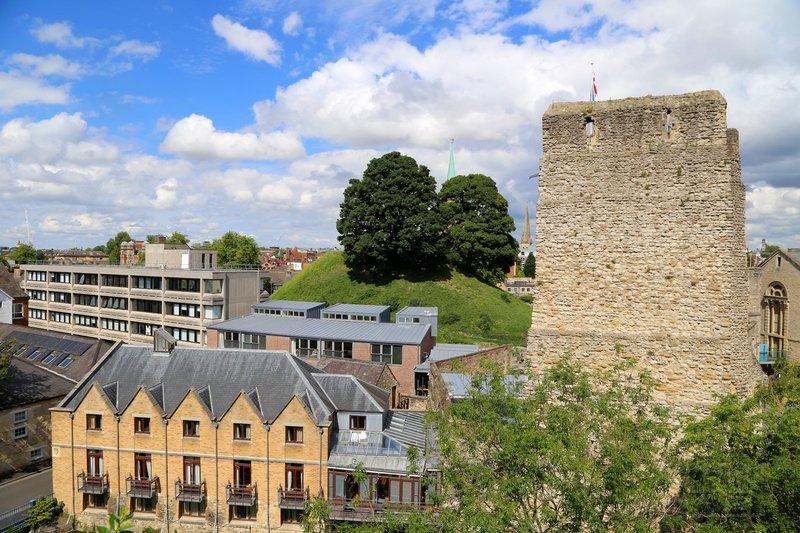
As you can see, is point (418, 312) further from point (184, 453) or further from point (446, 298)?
point (184, 453)

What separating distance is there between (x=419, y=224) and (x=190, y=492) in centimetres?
3435

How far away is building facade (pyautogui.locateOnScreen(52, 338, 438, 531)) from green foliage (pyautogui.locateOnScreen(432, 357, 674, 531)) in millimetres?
9403

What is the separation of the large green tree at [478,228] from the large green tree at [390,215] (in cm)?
384

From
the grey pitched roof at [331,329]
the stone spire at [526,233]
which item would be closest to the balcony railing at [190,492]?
the grey pitched roof at [331,329]

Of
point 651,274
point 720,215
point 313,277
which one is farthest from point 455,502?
point 313,277

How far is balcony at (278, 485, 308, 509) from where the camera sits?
21.8m

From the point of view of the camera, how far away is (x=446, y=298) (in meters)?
51.0

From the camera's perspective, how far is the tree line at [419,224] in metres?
51.0

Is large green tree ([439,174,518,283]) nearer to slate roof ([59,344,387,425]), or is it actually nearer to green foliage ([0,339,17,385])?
slate roof ([59,344,387,425])

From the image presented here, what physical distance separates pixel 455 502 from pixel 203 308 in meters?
36.7

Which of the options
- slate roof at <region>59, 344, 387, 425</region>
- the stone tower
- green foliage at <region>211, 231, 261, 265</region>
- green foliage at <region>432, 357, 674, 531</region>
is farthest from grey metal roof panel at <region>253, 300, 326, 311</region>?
green foliage at <region>211, 231, 261, 265</region>

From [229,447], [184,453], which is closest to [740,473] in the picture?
[229,447]

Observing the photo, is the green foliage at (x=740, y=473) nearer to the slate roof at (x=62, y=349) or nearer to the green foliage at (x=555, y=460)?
the green foliage at (x=555, y=460)

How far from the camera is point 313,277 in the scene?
189ft
